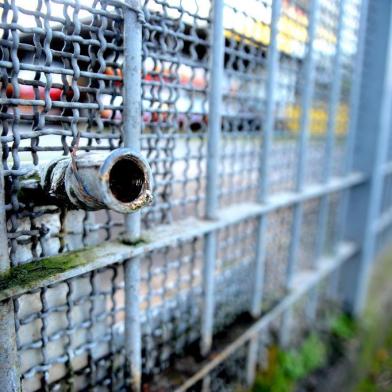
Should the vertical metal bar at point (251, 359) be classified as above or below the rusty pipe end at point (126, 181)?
below

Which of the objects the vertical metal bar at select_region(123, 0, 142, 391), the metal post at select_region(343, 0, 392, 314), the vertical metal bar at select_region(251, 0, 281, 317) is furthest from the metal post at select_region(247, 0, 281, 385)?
the metal post at select_region(343, 0, 392, 314)

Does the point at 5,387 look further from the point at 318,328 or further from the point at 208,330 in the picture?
the point at 318,328

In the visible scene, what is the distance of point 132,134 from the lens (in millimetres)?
1304

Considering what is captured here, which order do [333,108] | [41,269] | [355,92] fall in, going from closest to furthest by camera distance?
[41,269], [333,108], [355,92]

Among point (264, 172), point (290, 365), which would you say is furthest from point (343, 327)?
point (264, 172)

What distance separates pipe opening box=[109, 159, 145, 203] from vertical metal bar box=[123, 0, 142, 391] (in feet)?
0.71

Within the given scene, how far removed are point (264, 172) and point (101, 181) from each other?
1.45 meters

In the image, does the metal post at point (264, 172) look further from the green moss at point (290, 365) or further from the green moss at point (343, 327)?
the green moss at point (343, 327)

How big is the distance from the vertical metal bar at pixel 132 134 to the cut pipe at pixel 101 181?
25cm

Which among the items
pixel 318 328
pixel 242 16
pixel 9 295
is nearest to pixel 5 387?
pixel 9 295

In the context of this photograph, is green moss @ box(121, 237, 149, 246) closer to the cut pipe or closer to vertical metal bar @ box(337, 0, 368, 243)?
the cut pipe

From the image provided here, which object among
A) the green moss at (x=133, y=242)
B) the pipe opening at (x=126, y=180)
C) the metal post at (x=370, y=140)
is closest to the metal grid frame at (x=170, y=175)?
the green moss at (x=133, y=242)

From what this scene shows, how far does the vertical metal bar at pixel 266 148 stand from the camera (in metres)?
1.98

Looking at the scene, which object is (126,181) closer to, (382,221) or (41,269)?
(41,269)
